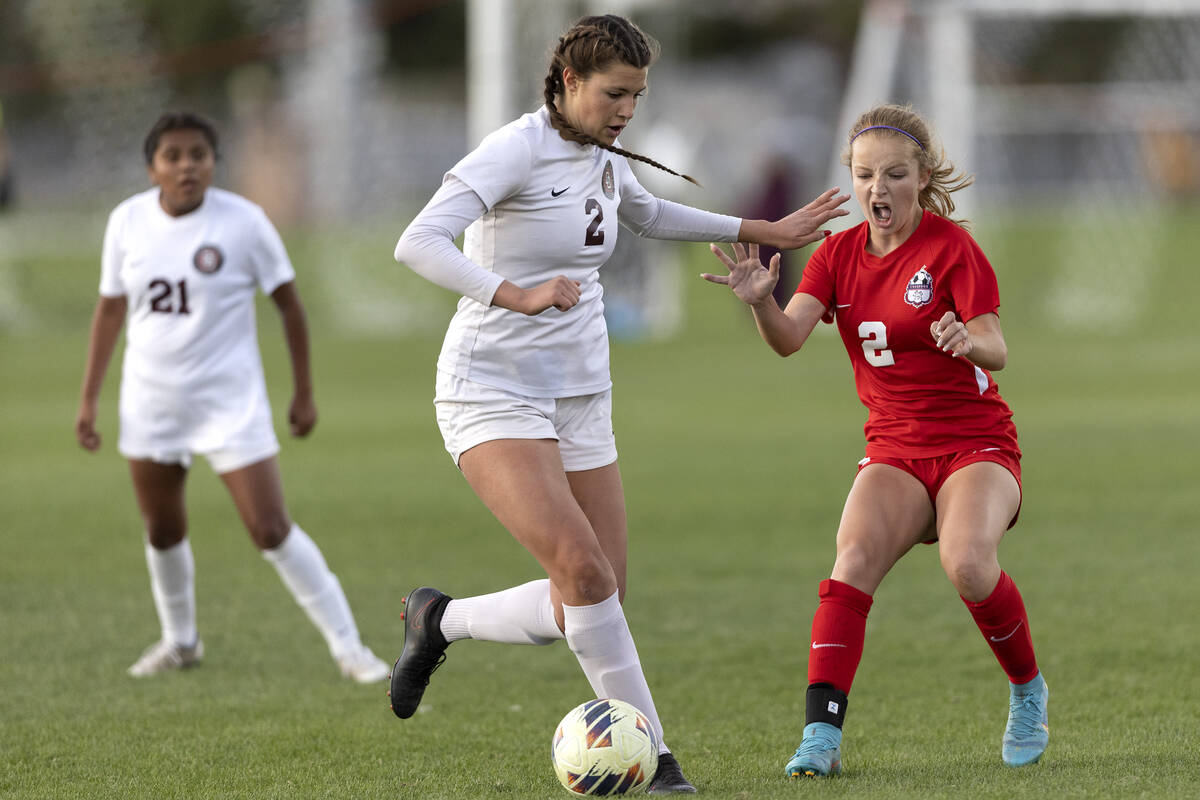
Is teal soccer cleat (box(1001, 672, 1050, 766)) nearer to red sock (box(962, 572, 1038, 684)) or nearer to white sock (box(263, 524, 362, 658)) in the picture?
red sock (box(962, 572, 1038, 684))

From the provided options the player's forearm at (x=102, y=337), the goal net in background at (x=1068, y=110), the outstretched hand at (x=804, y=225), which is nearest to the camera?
the outstretched hand at (x=804, y=225)

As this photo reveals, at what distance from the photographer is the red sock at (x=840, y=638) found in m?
5.19

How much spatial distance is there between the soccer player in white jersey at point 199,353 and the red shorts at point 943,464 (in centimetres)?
276

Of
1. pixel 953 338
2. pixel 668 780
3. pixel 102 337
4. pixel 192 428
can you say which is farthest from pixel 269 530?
pixel 953 338

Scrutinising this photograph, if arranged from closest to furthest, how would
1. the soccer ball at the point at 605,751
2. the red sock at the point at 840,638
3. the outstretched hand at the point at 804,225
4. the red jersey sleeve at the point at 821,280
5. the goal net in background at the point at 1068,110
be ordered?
1. the soccer ball at the point at 605,751
2. the red sock at the point at 840,638
3. the outstretched hand at the point at 804,225
4. the red jersey sleeve at the point at 821,280
5. the goal net in background at the point at 1068,110

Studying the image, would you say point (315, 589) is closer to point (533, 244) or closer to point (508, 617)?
point (508, 617)

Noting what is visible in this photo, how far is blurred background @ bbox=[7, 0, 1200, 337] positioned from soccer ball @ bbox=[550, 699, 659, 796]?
8604 mm

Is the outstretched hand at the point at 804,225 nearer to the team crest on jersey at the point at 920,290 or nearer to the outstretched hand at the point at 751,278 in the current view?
the outstretched hand at the point at 751,278

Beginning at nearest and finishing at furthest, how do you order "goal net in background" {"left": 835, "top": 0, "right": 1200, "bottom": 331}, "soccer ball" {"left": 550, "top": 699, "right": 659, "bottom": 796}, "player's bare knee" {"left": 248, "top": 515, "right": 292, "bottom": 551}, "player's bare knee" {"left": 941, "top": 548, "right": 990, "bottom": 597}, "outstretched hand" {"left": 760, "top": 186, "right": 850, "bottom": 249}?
"soccer ball" {"left": 550, "top": 699, "right": 659, "bottom": 796} → "player's bare knee" {"left": 941, "top": 548, "right": 990, "bottom": 597} → "outstretched hand" {"left": 760, "top": 186, "right": 850, "bottom": 249} → "player's bare knee" {"left": 248, "top": 515, "right": 292, "bottom": 551} → "goal net in background" {"left": 835, "top": 0, "right": 1200, "bottom": 331}

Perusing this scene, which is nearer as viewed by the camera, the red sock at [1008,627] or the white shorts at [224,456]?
the red sock at [1008,627]

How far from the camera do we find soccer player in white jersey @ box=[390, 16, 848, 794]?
4930 millimetres

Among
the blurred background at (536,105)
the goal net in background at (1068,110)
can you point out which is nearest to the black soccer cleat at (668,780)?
the blurred background at (536,105)

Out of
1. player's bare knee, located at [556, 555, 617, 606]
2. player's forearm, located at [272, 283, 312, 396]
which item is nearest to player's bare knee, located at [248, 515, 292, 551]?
player's forearm, located at [272, 283, 312, 396]

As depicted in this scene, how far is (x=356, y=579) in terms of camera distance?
9438mm
